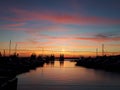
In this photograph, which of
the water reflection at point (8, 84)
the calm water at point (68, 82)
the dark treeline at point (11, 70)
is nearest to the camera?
the water reflection at point (8, 84)

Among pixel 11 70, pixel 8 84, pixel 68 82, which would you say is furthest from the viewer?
pixel 11 70

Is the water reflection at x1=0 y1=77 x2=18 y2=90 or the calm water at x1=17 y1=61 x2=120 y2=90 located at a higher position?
the water reflection at x1=0 y1=77 x2=18 y2=90

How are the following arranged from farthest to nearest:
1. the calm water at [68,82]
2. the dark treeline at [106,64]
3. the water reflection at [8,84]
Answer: the dark treeline at [106,64] < the calm water at [68,82] < the water reflection at [8,84]

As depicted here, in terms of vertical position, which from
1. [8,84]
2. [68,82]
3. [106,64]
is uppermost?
[106,64]

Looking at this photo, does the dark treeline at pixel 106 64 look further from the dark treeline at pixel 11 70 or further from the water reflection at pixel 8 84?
the water reflection at pixel 8 84

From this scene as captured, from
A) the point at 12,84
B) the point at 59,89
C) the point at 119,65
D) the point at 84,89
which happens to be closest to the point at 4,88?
the point at 12,84

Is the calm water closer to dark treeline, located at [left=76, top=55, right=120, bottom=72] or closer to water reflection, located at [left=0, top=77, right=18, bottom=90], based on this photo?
water reflection, located at [left=0, top=77, right=18, bottom=90]

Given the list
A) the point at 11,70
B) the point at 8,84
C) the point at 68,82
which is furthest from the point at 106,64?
the point at 8,84

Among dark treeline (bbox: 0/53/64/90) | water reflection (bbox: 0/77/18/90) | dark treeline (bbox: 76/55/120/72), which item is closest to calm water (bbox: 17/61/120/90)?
dark treeline (bbox: 0/53/64/90)

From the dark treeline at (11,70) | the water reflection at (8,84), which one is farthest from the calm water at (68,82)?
the water reflection at (8,84)

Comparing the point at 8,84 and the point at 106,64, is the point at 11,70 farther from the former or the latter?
the point at 106,64

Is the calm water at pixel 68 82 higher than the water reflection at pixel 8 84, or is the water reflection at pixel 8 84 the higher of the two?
the water reflection at pixel 8 84

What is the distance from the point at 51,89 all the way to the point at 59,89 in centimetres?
86

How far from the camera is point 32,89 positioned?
82.3ft
